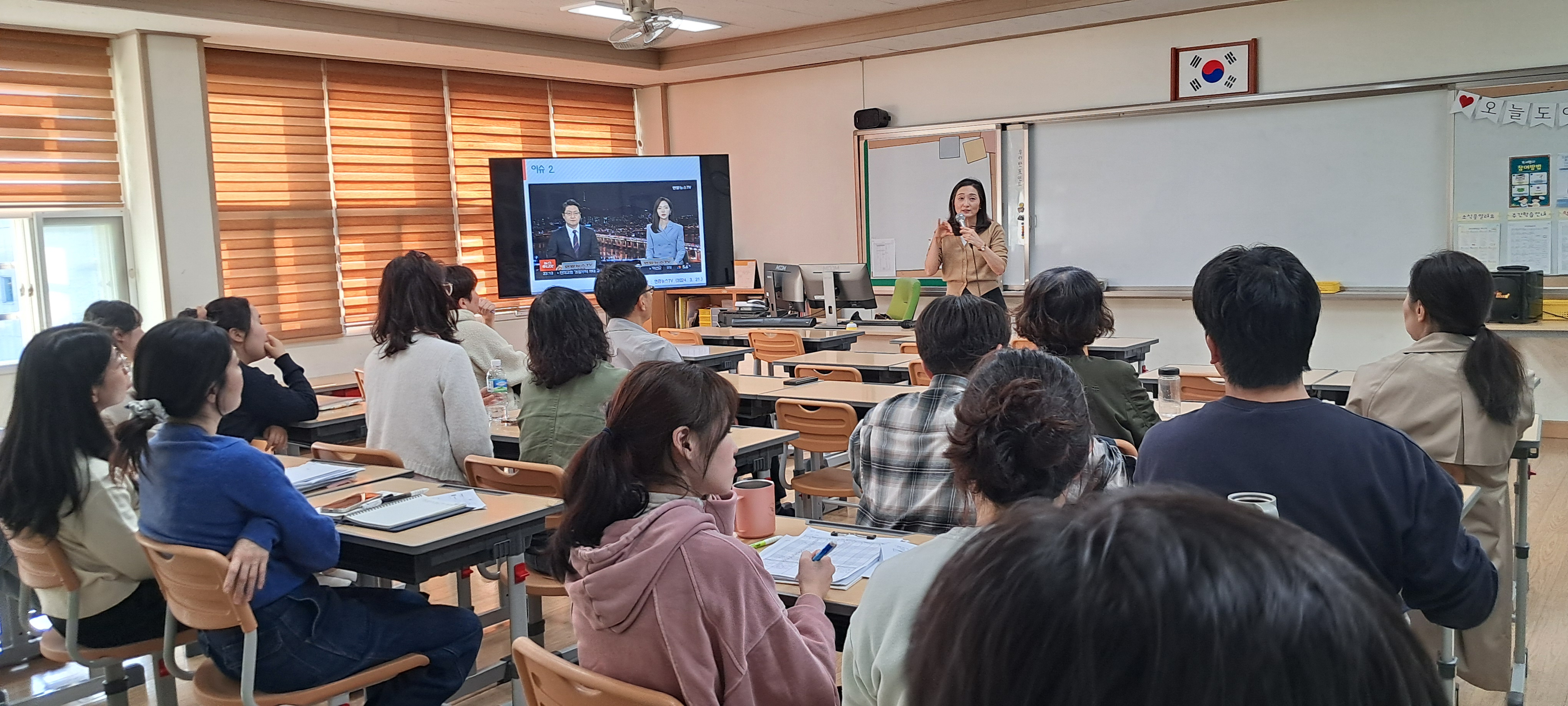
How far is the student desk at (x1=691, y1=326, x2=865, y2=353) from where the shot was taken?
266 inches

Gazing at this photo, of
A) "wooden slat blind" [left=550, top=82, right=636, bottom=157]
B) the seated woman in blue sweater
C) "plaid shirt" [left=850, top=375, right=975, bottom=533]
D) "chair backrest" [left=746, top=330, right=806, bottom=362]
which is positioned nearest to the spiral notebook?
the seated woman in blue sweater

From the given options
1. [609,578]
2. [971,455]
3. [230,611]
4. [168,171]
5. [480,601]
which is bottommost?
[480,601]

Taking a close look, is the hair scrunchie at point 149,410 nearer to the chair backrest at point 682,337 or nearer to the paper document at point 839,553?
the paper document at point 839,553

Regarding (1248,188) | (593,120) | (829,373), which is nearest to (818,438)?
(829,373)

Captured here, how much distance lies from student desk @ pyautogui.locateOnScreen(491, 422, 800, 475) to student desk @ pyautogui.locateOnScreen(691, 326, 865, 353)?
270 cm

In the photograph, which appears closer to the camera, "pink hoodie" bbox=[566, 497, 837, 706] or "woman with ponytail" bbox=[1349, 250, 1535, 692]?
"pink hoodie" bbox=[566, 497, 837, 706]

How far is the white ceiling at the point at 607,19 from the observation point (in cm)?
679

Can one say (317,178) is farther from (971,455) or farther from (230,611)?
(971,455)

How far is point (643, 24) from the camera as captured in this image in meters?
5.64

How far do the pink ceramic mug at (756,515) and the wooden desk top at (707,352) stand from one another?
10.4ft

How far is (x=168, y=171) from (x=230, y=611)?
17.1ft

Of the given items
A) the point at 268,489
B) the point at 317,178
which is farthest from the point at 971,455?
the point at 317,178

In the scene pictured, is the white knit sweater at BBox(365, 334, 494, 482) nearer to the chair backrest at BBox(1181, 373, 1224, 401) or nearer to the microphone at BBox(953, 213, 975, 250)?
the chair backrest at BBox(1181, 373, 1224, 401)

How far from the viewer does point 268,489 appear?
2262 mm
